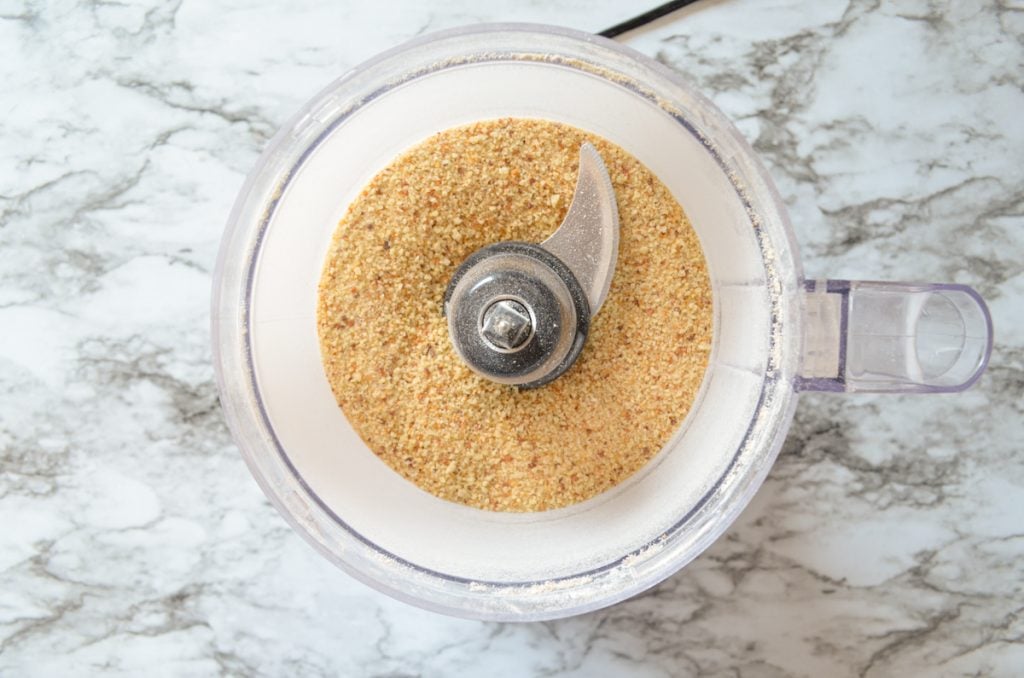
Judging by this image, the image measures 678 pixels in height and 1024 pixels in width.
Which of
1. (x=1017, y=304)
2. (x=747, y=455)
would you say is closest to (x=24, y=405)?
(x=747, y=455)

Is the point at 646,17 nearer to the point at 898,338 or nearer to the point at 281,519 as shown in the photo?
the point at 898,338

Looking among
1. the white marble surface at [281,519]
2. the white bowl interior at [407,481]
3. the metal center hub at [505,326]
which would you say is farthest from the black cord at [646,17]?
the metal center hub at [505,326]

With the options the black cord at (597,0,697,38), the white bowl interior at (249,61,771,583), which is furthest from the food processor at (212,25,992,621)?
the black cord at (597,0,697,38)

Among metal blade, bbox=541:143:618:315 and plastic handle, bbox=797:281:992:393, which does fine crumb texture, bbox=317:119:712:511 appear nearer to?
metal blade, bbox=541:143:618:315

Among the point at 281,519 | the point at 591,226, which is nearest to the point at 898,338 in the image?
the point at 591,226

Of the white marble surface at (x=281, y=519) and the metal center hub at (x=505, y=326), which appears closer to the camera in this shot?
the metal center hub at (x=505, y=326)

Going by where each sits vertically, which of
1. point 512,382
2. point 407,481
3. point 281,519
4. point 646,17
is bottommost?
point 281,519

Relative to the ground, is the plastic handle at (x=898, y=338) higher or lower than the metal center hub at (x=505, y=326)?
higher

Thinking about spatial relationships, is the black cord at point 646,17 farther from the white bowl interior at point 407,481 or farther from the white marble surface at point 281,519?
the white bowl interior at point 407,481
